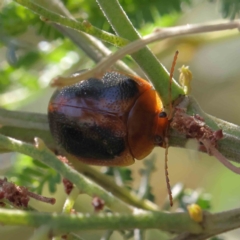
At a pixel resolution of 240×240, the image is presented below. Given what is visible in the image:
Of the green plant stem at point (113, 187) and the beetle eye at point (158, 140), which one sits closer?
the beetle eye at point (158, 140)

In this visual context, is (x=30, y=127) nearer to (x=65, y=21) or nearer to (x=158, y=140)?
(x=158, y=140)

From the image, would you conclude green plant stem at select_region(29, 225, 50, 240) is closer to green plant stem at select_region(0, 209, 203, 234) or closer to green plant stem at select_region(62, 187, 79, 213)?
green plant stem at select_region(0, 209, 203, 234)

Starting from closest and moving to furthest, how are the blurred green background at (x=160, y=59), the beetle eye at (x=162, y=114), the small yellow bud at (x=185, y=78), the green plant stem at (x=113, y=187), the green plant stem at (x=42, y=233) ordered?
1. the green plant stem at (x=42, y=233)
2. the small yellow bud at (x=185, y=78)
3. the beetle eye at (x=162, y=114)
4. the green plant stem at (x=113, y=187)
5. the blurred green background at (x=160, y=59)

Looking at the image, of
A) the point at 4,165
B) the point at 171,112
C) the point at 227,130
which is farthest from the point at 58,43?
the point at 227,130

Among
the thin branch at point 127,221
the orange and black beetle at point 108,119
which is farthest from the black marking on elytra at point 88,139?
the thin branch at point 127,221

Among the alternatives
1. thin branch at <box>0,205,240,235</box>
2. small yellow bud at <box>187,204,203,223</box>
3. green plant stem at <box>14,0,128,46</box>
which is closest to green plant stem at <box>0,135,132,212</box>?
thin branch at <box>0,205,240,235</box>

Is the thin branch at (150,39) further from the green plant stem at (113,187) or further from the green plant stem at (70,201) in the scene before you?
the green plant stem at (113,187)
